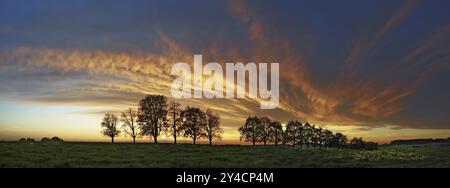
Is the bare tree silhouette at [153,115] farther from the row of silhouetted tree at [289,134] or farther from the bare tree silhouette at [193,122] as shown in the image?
the row of silhouetted tree at [289,134]

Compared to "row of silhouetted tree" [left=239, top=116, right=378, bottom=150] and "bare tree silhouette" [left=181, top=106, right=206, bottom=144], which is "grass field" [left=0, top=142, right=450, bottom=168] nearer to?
"bare tree silhouette" [left=181, top=106, right=206, bottom=144]

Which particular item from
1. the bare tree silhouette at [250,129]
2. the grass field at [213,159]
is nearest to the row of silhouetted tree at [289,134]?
the bare tree silhouette at [250,129]

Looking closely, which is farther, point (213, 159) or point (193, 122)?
point (193, 122)

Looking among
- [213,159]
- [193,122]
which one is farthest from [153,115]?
[213,159]

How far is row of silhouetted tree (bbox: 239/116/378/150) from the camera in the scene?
309 feet

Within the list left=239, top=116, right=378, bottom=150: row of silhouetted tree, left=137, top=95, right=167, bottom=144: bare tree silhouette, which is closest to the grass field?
left=137, top=95, right=167, bottom=144: bare tree silhouette

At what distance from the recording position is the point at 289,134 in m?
100

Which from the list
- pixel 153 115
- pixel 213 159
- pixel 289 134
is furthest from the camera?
pixel 289 134

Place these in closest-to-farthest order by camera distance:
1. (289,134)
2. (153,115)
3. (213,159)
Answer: (213,159) → (153,115) → (289,134)

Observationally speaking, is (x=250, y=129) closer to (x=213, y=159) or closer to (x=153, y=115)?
(x=153, y=115)

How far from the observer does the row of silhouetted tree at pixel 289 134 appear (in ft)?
309

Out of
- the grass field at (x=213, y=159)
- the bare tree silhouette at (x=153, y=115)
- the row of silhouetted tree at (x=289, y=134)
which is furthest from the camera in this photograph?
the row of silhouetted tree at (x=289, y=134)

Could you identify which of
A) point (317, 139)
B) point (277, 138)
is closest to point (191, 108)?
point (277, 138)
